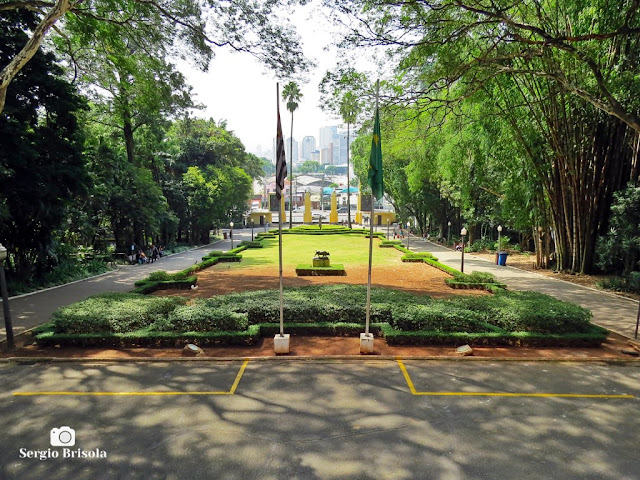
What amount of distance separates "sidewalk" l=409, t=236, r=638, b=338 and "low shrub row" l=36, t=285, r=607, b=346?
2200 millimetres

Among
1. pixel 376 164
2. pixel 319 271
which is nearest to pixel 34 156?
pixel 319 271

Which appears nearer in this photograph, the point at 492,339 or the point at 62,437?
the point at 62,437

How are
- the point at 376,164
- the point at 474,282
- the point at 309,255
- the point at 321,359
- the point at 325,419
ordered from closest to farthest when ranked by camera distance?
the point at 325,419 < the point at 376,164 < the point at 321,359 < the point at 474,282 < the point at 309,255

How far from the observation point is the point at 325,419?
19.8ft

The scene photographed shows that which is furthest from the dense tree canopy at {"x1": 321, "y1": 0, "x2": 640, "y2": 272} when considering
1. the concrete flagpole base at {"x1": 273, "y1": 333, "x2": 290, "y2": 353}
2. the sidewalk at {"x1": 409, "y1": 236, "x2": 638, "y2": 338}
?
the concrete flagpole base at {"x1": 273, "y1": 333, "x2": 290, "y2": 353}

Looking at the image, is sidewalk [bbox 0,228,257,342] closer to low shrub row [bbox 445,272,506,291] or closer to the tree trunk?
the tree trunk

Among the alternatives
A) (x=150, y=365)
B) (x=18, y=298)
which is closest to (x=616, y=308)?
(x=150, y=365)

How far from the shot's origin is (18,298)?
14297 millimetres

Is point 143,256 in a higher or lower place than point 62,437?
higher

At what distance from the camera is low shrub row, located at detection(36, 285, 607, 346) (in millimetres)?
9352

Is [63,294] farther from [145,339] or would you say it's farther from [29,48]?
[29,48]

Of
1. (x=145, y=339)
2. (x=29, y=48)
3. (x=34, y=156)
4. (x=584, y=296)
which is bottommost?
(x=145, y=339)

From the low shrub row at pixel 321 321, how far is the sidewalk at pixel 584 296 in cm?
220

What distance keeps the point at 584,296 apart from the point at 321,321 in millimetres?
11714
